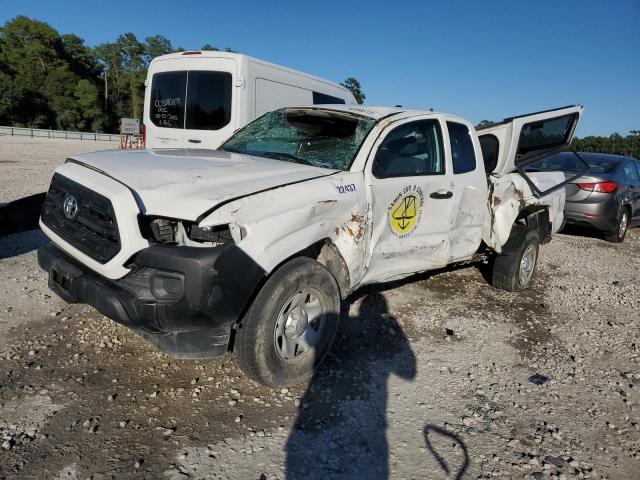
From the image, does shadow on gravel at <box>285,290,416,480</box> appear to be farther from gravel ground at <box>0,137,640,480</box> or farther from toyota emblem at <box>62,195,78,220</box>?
toyota emblem at <box>62,195,78,220</box>

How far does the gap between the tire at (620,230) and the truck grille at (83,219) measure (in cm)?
928

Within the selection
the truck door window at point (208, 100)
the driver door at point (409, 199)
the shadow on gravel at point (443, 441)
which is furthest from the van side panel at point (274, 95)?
the shadow on gravel at point (443, 441)

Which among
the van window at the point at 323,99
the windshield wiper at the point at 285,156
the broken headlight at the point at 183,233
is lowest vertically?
the broken headlight at the point at 183,233

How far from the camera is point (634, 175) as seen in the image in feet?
30.8

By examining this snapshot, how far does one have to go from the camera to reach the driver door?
358 cm

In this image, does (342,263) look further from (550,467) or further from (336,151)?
(550,467)

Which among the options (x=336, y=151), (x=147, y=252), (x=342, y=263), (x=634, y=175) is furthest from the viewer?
(x=634, y=175)

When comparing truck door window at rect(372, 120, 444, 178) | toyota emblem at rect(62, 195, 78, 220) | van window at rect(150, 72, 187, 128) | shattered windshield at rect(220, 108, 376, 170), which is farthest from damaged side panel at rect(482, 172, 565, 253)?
van window at rect(150, 72, 187, 128)

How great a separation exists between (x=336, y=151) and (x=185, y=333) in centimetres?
185

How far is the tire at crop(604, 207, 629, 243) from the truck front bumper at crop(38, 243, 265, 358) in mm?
8786

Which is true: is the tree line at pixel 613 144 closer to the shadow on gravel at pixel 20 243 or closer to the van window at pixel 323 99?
the van window at pixel 323 99

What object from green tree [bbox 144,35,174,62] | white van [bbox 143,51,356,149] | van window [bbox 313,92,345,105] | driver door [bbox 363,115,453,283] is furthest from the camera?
green tree [bbox 144,35,174,62]

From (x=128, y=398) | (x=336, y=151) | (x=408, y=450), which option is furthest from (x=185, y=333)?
(x=336, y=151)

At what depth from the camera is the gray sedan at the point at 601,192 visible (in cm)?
841
